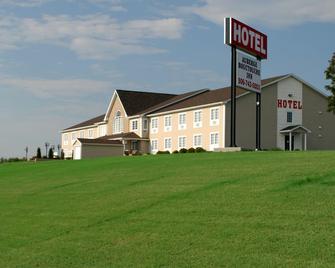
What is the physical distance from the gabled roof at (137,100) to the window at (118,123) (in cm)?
209

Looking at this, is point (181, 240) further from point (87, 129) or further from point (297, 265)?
point (87, 129)

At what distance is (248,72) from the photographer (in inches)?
1422

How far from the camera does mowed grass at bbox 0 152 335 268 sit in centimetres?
872

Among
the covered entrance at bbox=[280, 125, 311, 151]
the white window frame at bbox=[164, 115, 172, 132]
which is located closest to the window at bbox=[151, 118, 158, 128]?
the white window frame at bbox=[164, 115, 172, 132]

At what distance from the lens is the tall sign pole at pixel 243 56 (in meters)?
33.2

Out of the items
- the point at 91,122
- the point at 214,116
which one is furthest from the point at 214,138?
the point at 91,122

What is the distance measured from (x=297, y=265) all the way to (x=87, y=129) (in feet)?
258

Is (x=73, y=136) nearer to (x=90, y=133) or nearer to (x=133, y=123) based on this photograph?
(x=90, y=133)

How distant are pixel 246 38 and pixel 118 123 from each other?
1630 inches

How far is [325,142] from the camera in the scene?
60.2 meters

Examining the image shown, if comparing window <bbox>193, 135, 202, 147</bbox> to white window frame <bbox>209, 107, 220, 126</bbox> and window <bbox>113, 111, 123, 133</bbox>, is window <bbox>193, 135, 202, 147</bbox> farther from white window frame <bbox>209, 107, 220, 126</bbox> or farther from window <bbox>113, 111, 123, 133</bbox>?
window <bbox>113, 111, 123, 133</bbox>

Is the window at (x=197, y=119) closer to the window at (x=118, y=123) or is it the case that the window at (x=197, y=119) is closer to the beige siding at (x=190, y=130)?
the beige siding at (x=190, y=130)

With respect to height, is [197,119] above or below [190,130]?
above

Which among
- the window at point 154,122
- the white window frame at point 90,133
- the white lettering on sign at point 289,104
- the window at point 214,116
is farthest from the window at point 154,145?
the white window frame at point 90,133
